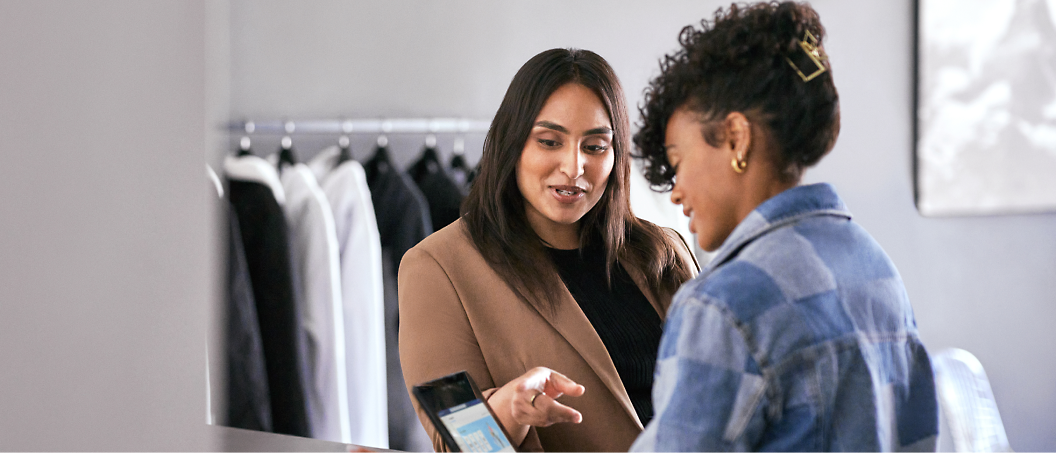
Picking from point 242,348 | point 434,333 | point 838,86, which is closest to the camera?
point 434,333

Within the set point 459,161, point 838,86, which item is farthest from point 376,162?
point 838,86

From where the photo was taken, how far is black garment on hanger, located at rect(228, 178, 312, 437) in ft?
5.82

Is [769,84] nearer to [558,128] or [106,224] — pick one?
[106,224]

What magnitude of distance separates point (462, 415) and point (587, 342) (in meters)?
0.38

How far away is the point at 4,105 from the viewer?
23 centimetres

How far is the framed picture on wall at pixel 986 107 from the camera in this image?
2371mm

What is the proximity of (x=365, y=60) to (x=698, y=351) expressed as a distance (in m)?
1.97

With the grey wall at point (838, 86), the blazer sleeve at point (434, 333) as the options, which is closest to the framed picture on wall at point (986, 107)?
the grey wall at point (838, 86)

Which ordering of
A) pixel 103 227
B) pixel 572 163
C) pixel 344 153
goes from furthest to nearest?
1. pixel 344 153
2. pixel 572 163
3. pixel 103 227

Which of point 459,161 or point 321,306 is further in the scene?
point 459,161

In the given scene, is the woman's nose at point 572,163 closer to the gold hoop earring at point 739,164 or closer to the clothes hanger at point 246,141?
the gold hoop earring at point 739,164

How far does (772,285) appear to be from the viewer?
1.73 feet

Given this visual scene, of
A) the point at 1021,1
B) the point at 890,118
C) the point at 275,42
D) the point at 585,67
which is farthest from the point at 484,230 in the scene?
the point at 1021,1

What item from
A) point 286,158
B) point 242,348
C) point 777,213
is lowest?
point 242,348
